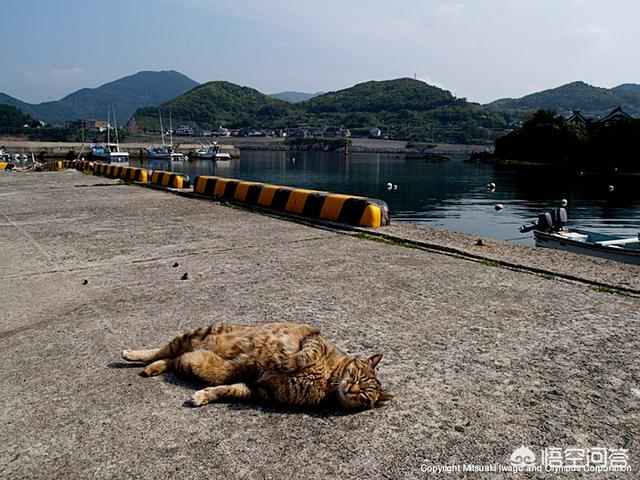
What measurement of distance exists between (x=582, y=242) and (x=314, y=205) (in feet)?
26.7

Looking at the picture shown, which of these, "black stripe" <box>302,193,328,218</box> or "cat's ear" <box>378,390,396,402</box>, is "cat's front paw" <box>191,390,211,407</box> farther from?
"black stripe" <box>302,193,328,218</box>

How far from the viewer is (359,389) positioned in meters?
3.46

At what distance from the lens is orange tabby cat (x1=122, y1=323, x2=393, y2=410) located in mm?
3473

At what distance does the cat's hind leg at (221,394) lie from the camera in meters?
3.58

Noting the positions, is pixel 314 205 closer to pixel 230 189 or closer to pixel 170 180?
pixel 230 189

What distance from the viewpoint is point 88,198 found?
1672 centimetres

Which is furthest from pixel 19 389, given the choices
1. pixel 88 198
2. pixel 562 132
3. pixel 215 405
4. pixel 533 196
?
pixel 562 132

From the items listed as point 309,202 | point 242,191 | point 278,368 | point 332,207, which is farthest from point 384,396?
point 242,191

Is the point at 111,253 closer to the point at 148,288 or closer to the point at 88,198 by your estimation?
the point at 148,288

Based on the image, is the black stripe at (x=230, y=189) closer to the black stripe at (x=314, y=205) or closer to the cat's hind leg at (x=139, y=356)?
the black stripe at (x=314, y=205)

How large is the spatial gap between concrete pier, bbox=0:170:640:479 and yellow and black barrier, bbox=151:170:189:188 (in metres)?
9.50

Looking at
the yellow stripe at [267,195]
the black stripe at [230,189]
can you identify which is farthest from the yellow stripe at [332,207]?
the black stripe at [230,189]

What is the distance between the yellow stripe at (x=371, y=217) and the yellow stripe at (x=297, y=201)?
208 cm

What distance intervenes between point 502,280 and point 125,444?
502cm
